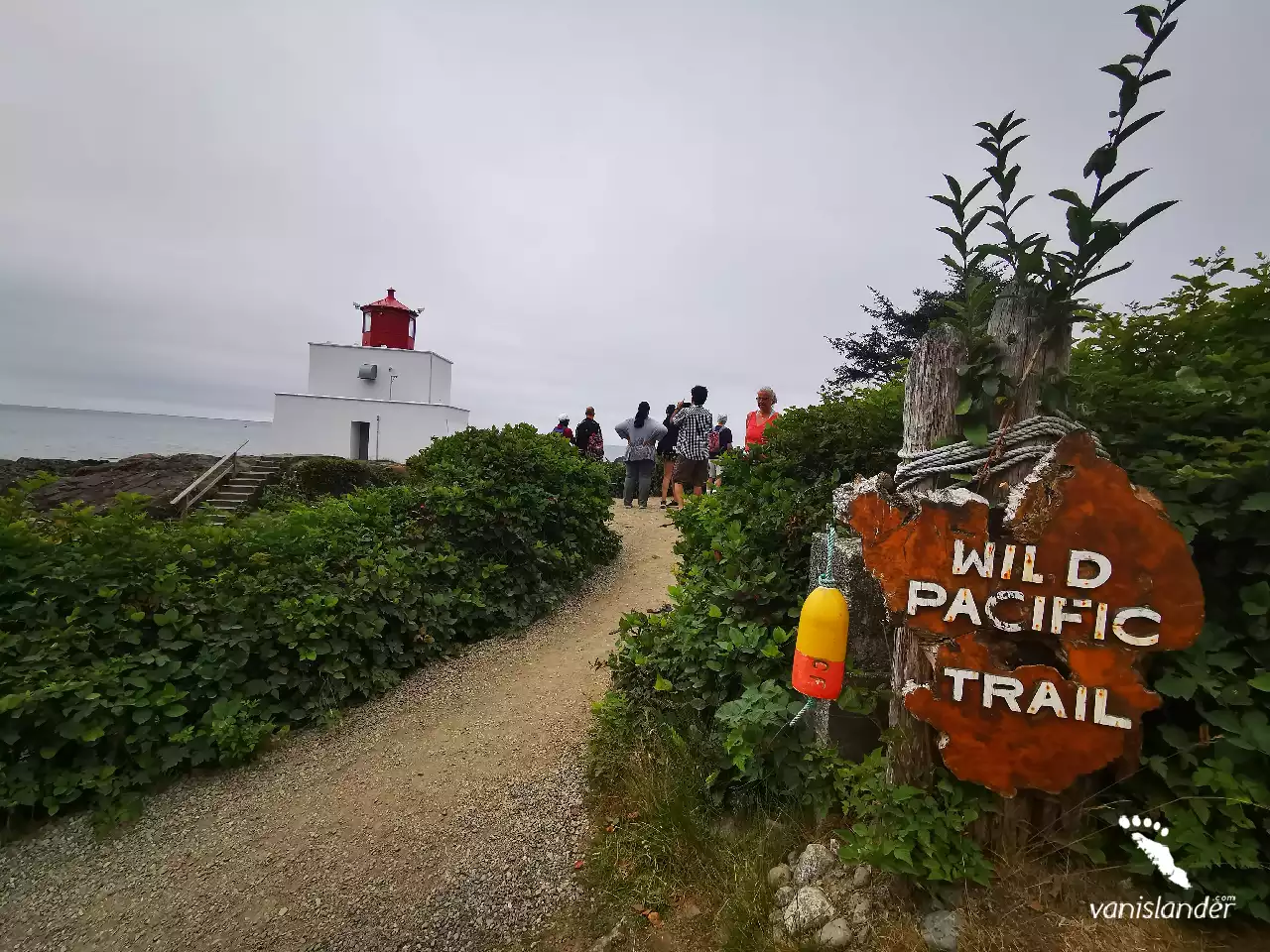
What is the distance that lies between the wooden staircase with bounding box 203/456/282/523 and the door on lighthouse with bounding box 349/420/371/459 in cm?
369

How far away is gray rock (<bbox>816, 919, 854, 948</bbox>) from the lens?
2043mm

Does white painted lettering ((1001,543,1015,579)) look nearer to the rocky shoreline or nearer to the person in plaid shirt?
the person in plaid shirt

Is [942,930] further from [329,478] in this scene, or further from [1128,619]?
[329,478]

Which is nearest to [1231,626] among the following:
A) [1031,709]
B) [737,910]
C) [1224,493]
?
[1224,493]

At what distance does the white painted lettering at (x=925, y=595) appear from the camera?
6.63ft

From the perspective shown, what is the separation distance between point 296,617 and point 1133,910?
15.7 ft

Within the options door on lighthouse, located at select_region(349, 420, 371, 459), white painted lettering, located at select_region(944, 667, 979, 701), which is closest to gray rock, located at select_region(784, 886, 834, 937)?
white painted lettering, located at select_region(944, 667, 979, 701)

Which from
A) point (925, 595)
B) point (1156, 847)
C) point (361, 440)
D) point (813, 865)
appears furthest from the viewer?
point (361, 440)

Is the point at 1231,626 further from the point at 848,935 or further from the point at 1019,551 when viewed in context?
the point at 848,935

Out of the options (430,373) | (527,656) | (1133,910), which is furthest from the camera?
(430,373)

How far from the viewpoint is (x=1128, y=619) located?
1845 millimetres

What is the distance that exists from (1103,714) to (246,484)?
778 inches

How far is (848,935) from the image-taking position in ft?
6.75

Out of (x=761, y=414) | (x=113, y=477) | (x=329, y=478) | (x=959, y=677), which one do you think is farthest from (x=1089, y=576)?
(x=113, y=477)
